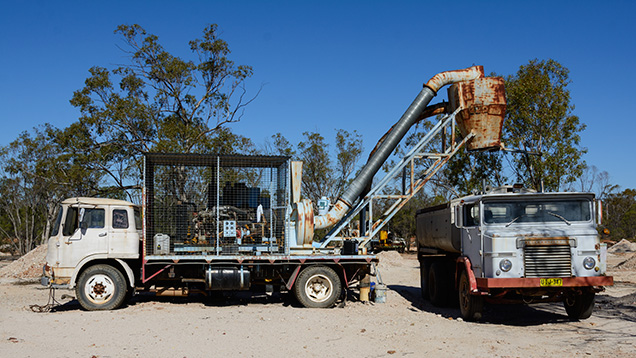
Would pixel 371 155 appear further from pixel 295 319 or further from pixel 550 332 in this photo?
pixel 550 332

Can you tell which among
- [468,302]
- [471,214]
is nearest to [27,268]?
[468,302]

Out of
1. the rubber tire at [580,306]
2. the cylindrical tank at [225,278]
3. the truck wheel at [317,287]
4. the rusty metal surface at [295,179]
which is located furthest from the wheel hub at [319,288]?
the rubber tire at [580,306]

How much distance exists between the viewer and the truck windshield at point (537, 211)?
458 inches

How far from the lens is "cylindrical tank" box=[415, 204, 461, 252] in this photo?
13.5 metres

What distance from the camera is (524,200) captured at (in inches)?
462

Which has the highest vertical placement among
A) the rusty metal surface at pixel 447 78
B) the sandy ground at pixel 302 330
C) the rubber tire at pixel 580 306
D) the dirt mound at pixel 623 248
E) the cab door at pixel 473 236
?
the rusty metal surface at pixel 447 78

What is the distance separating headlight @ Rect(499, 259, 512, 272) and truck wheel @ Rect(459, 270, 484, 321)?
2.96 ft

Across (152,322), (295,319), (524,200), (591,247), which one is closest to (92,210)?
(152,322)

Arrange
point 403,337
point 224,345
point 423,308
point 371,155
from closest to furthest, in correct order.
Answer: point 224,345, point 403,337, point 423,308, point 371,155

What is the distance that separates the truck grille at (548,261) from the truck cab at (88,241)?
9.05 meters

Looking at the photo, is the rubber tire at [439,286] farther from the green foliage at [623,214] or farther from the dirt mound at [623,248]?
the green foliage at [623,214]

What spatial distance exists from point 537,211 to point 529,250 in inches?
37.5

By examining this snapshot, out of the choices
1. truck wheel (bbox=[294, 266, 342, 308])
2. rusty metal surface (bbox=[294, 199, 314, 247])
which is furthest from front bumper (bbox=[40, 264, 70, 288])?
rusty metal surface (bbox=[294, 199, 314, 247])

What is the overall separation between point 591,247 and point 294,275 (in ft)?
22.2
